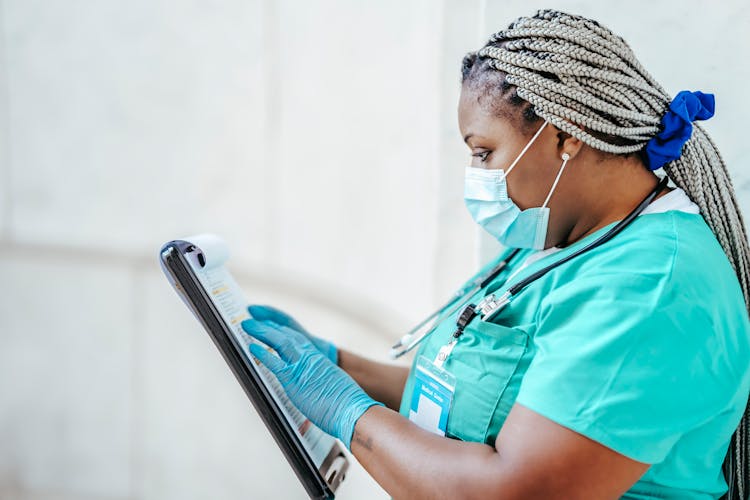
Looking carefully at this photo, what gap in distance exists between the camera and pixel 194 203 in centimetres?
230

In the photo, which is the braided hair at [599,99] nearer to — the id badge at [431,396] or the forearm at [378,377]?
the id badge at [431,396]

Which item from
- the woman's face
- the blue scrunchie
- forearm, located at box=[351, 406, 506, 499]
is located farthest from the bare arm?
the blue scrunchie

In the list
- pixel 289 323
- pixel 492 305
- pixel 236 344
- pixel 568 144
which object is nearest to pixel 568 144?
pixel 568 144

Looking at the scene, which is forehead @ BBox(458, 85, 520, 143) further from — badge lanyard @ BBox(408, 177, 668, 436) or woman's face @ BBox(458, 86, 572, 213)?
badge lanyard @ BBox(408, 177, 668, 436)

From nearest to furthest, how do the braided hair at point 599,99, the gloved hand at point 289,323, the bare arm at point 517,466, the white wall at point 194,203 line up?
the bare arm at point 517,466 < the braided hair at point 599,99 < the gloved hand at point 289,323 < the white wall at point 194,203

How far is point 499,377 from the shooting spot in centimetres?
100

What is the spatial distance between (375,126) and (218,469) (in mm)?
1370

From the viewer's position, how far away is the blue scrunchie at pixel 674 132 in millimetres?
1033

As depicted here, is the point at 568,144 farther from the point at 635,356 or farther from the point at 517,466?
the point at 517,466

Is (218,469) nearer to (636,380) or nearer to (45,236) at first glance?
(45,236)

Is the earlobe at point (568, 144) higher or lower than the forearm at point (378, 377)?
higher

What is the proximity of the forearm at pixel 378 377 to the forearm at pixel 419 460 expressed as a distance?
1.33 feet

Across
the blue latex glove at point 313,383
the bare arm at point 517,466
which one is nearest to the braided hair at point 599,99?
the bare arm at point 517,466

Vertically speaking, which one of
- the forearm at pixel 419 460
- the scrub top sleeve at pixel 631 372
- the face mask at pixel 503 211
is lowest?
the forearm at pixel 419 460
